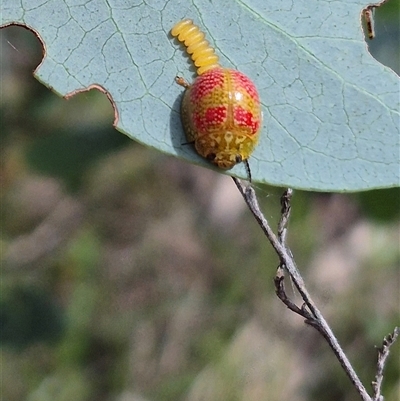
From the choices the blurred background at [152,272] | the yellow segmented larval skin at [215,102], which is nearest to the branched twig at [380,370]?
the yellow segmented larval skin at [215,102]

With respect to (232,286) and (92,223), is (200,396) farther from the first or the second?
(92,223)

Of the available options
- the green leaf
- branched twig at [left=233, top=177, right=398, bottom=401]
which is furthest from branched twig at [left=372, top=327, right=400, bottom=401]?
the green leaf

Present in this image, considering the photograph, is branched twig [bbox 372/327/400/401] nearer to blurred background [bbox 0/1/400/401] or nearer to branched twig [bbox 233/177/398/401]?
branched twig [bbox 233/177/398/401]

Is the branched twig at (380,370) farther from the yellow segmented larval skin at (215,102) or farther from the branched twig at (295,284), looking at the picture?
the yellow segmented larval skin at (215,102)

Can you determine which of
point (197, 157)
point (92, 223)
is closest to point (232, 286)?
point (92, 223)

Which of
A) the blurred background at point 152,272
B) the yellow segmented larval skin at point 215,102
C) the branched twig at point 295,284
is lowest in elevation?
the blurred background at point 152,272

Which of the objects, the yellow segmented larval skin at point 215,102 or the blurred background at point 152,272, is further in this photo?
the blurred background at point 152,272

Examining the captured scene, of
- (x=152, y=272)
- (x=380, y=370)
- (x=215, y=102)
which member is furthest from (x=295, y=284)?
(x=152, y=272)
